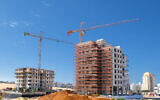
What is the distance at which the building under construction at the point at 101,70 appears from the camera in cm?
9788

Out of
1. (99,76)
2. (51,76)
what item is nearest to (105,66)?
(99,76)

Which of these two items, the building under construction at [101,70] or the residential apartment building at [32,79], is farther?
the residential apartment building at [32,79]

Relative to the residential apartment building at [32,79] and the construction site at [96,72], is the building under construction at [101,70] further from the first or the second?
the residential apartment building at [32,79]

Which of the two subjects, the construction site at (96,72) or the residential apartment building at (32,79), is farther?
the residential apartment building at (32,79)

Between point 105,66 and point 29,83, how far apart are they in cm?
4586

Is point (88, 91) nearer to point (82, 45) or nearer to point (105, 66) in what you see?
point (105, 66)

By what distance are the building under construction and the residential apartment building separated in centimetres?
2373

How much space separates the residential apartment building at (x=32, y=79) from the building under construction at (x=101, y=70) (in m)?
23.7

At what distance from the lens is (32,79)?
117438mm

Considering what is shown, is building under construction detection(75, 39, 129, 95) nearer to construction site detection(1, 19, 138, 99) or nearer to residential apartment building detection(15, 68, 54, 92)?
construction site detection(1, 19, 138, 99)

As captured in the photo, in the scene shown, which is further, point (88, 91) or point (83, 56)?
point (83, 56)

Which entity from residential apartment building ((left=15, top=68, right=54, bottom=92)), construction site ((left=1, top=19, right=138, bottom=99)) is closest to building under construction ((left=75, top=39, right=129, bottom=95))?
construction site ((left=1, top=19, right=138, bottom=99))

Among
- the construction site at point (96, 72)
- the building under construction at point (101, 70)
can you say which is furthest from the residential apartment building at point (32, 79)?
the building under construction at point (101, 70)

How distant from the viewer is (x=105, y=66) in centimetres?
10181
